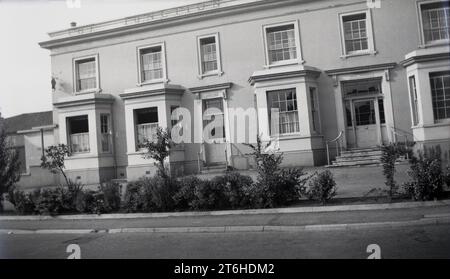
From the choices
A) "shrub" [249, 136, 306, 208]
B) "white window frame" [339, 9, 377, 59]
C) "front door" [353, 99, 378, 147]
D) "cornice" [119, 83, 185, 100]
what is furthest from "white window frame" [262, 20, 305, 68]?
"shrub" [249, 136, 306, 208]

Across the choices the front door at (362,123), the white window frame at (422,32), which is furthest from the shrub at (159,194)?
the white window frame at (422,32)

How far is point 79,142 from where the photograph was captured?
15.7 metres

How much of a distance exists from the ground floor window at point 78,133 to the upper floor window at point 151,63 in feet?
11.2

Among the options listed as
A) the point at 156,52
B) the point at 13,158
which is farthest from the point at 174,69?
the point at 13,158

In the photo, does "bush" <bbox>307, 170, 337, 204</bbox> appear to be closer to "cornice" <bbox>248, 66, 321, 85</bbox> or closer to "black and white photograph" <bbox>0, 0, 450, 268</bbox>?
"black and white photograph" <bbox>0, 0, 450, 268</bbox>

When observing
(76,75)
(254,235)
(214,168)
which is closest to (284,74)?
(214,168)

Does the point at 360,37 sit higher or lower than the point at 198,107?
higher

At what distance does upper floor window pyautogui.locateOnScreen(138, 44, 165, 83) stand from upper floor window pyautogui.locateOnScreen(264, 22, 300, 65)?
386 cm

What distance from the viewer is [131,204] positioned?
29.8ft

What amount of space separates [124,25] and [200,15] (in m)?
2.77

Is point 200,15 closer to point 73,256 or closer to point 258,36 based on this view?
point 258,36

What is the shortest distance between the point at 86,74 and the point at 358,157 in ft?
34.9

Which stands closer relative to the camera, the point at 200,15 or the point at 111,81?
the point at 200,15
